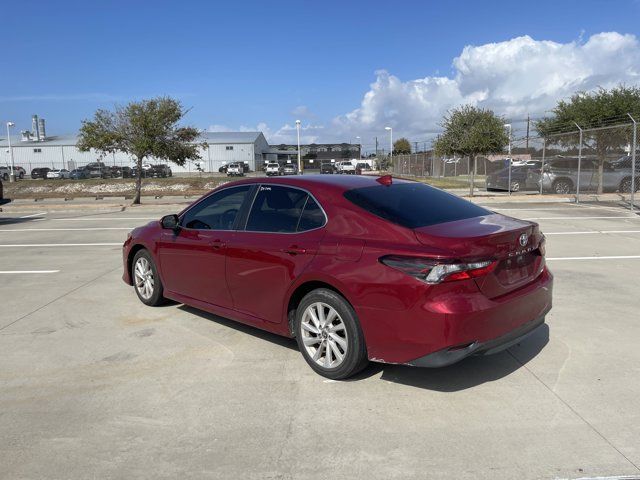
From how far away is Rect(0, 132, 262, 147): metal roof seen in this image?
80188mm

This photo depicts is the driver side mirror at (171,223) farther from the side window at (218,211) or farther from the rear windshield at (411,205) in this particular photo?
the rear windshield at (411,205)

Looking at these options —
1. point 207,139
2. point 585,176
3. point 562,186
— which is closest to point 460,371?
point 585,176

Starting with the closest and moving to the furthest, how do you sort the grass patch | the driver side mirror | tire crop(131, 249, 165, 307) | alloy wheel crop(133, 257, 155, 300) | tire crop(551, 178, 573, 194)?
the driver side mirror
tire crop(131, 249, 165, 307)
alloy wheel crop(133, 257, 155, 300)
tire crop(551, 178, 573, 194)
the grass patch

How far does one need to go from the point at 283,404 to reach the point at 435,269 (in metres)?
1.44

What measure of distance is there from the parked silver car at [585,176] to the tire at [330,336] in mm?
19022

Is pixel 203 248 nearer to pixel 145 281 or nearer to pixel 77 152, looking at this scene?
pixel 145 281

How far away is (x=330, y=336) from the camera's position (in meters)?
4.14

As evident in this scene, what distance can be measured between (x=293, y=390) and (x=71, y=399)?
1.64 meters

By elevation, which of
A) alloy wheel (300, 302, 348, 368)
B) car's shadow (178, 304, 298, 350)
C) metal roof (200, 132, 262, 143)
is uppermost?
metal roof (200, 132, 262, 143)

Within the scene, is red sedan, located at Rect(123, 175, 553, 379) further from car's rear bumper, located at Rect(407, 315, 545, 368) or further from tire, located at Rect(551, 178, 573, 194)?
tire, located at Rect(551, 178, 573, 194)

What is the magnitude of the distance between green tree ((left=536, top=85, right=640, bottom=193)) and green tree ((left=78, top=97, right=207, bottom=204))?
15.3m

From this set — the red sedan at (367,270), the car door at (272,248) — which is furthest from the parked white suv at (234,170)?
the car door at (272,248)

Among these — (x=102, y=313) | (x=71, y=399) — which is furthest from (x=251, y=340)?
(x=102, y=313)

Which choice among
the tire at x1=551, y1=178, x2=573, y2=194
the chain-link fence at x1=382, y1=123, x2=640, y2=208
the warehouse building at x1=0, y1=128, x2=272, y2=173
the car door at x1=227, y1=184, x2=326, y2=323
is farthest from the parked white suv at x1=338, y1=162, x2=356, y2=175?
the car door at x1=227, y1=184, x2=326, y2=323
